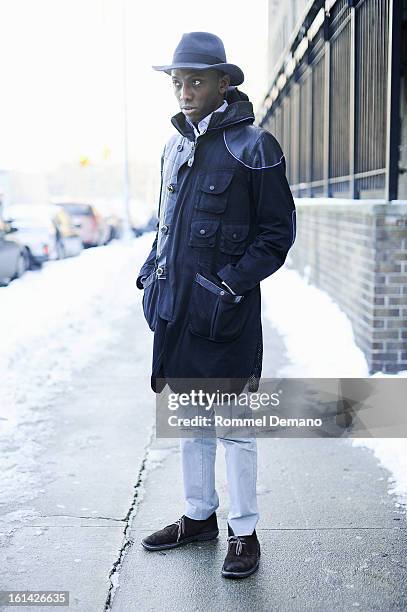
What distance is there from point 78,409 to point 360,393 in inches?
81.5

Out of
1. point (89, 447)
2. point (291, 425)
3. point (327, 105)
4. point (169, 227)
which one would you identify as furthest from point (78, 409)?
point (327, 105)

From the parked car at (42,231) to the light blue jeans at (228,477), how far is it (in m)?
14.0

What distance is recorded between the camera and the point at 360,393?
6.00 meters

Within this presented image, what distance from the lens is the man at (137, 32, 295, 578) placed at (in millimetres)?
3266

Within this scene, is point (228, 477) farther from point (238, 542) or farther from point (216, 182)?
point (216, 182)

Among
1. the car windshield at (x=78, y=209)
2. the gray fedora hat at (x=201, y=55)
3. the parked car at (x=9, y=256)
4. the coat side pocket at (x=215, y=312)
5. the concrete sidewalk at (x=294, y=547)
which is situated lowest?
the concrete sidewalk at (x=294, y=547)

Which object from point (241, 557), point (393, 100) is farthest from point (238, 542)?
point (393, 100)

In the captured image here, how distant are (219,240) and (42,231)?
16.0 meters

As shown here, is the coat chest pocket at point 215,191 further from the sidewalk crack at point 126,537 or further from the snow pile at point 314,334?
the snow pile at point 314,334

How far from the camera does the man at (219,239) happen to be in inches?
129

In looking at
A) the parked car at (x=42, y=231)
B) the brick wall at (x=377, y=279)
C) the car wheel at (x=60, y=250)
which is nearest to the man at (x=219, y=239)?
the brick wall at (x=377, y=279)

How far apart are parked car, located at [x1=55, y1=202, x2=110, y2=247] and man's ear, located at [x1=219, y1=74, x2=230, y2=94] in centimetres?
2215

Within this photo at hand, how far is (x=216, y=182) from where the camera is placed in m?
3.27

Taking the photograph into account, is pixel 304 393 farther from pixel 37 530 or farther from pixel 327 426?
pixel 37 530
